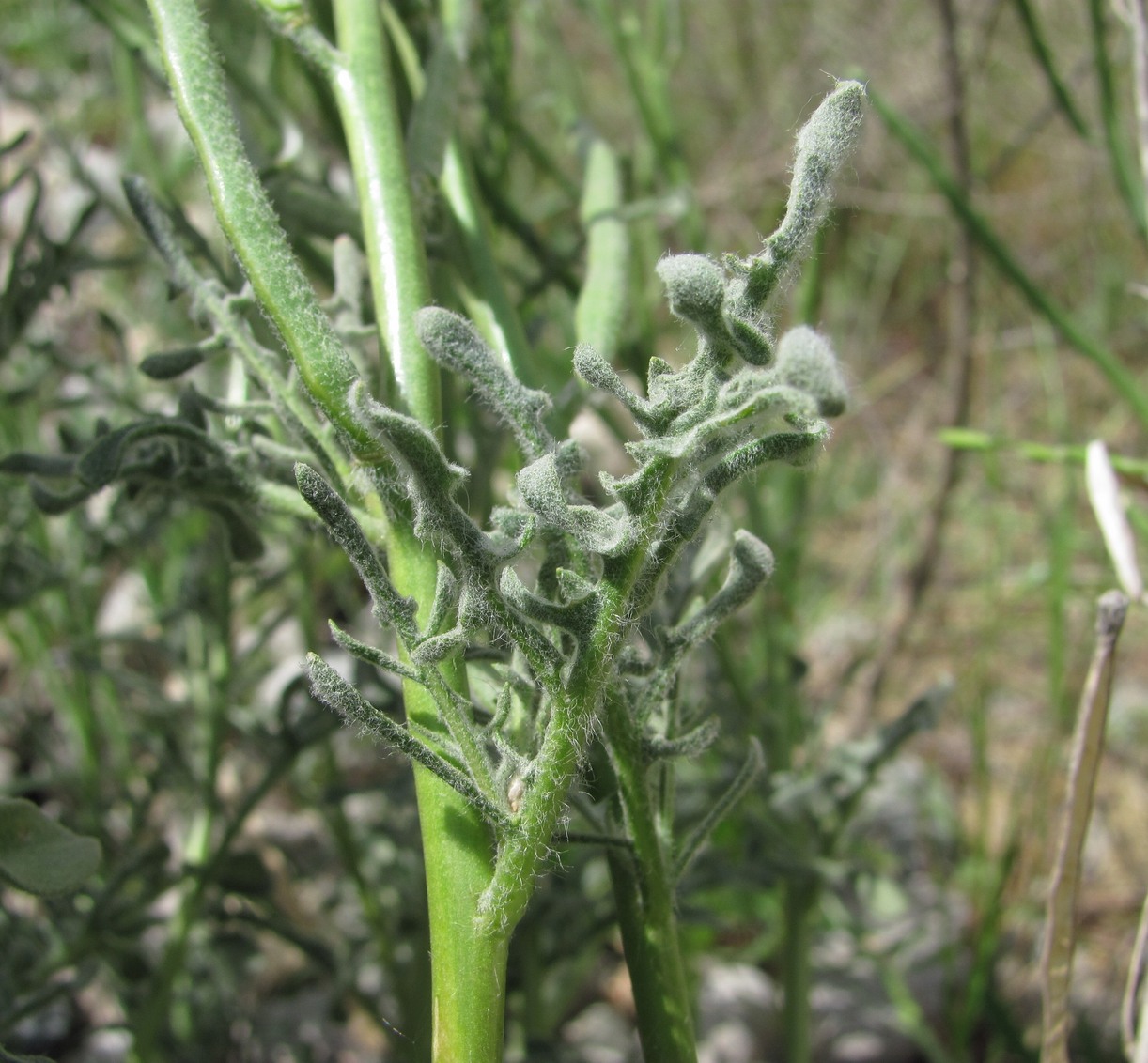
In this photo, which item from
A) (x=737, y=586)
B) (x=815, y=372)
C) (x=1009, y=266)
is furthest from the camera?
(x=1009, y=266)

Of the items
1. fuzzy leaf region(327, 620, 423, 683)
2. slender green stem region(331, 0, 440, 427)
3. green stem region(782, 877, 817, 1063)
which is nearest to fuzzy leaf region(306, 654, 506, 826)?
fuzzy leaf region(327, 620, 423, 683)

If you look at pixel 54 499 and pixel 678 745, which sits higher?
pixel 54 499

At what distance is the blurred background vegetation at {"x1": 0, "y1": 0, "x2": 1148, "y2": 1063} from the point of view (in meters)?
0.74

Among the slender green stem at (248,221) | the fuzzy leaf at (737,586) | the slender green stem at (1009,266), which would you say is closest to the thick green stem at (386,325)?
the slender green stem at (248,221)

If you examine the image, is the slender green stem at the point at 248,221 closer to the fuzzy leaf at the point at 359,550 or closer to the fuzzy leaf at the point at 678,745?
the fuzzy leaf at the point at 359,550

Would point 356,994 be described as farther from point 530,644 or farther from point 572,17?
point 572,17

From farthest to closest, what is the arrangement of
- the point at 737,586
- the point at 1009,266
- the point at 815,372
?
the point at 1009,266 → the point at 737,586 → the point at 815,372

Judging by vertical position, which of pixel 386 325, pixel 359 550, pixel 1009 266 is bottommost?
pixel 359 550

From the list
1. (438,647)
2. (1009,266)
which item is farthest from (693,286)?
(1009,266)

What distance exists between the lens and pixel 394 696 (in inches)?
25.1

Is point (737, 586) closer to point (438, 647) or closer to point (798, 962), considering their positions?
point (438, 647)

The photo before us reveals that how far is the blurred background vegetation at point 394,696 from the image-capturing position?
0.74 meters

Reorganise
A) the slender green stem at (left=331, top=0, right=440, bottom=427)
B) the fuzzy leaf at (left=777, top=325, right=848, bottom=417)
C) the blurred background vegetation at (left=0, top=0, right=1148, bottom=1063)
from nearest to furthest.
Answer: the fuzzy leaf at (left=777, top=325, right=848, bottom=417)
the slender green stem at (left=331, top=0, right=440, bottom=427)
the blurred background vegetation at (left=0, top=0, right=1148, bottom=1063)

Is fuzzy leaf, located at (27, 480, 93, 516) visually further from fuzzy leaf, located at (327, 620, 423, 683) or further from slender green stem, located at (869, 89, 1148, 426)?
slender green stem, located at (869, 89, 1148, 426)
